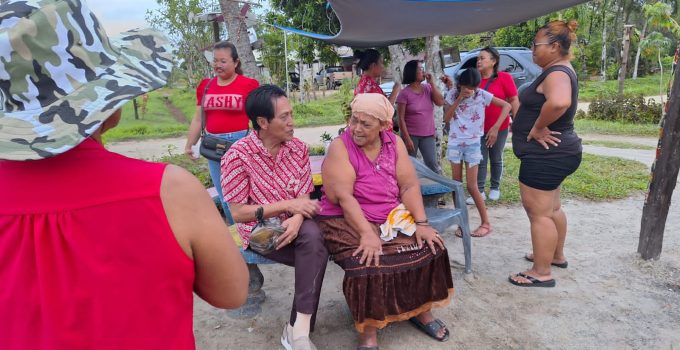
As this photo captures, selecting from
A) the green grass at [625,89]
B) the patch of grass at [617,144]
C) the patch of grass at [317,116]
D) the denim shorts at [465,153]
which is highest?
the green grass at [625,89]

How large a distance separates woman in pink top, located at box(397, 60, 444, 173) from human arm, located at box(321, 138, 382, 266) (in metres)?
1.99

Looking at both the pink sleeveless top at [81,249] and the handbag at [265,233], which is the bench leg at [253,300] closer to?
the handbag at [265,233]

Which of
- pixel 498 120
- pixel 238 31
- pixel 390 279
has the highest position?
pixel 238 31

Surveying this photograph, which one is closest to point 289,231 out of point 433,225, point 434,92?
point 433,225

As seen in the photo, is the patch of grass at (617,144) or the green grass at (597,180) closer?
the green grass at (597,180)

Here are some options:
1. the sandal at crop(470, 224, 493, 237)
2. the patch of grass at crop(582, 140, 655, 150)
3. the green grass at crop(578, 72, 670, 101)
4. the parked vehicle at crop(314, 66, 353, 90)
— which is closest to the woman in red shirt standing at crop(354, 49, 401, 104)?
the sandal at crop(470, 224, 493, 237)

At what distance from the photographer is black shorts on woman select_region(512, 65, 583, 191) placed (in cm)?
287

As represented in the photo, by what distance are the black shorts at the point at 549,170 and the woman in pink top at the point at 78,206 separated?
2.55 meters

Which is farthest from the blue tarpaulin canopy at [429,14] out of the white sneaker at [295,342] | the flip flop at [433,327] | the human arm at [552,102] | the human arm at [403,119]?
the white sneaker at [295,342]

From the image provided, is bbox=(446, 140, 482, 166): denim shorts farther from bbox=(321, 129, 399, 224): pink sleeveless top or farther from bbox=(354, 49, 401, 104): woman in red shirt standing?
bbox=(321, 129, 399, 224): pink sleeveless top

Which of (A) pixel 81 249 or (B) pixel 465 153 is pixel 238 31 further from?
(A) pixel 81 249

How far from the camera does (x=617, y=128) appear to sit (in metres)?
10.4

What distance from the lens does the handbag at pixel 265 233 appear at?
2.36 meters

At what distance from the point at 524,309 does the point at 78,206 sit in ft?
8.96
